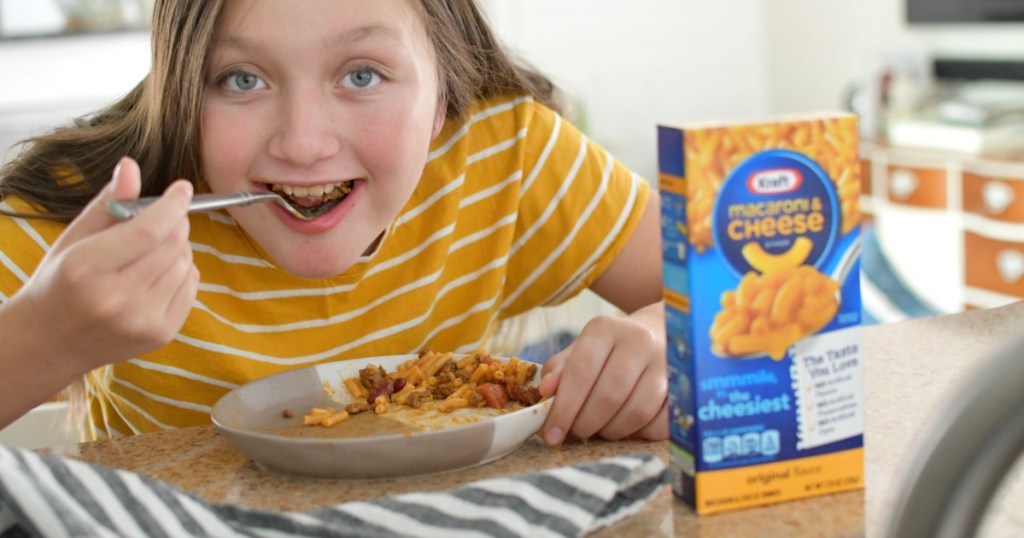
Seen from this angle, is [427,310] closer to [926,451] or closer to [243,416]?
[243,416]

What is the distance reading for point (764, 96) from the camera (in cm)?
507

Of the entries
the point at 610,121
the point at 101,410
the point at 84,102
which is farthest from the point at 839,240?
the point at 84,102

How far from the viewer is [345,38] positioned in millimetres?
1086

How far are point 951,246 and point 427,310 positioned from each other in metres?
2.64

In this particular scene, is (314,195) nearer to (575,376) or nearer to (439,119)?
(439,119)

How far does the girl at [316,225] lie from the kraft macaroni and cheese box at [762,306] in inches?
6.4

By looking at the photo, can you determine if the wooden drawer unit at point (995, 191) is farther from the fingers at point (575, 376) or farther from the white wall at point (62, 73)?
the white wall at point (62, 73)

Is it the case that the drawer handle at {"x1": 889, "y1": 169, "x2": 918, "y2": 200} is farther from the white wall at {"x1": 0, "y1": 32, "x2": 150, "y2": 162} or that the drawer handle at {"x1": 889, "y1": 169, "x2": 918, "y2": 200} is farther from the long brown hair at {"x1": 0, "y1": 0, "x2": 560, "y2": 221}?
the white wall at {"x1": 0, "y1": 32, "x2": 150, "y2": 162}

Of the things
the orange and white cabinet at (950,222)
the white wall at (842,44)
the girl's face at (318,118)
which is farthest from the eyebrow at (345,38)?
the white wall at (842,44)

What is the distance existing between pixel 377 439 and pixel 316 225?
0.42m

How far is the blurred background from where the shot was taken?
3.53m

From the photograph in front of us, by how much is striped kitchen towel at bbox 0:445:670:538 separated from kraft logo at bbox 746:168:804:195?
0.61 feet

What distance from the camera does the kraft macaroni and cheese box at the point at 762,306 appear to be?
69 centimetres

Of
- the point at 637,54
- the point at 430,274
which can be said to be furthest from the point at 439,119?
the point at 637,54
